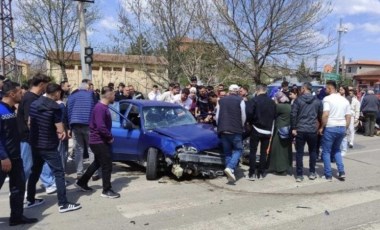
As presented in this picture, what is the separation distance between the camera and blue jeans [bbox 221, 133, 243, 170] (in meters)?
7.34

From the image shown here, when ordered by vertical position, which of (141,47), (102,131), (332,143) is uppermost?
(141,47)

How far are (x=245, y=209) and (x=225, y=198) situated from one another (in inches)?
24.5

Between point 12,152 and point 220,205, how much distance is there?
2948mm

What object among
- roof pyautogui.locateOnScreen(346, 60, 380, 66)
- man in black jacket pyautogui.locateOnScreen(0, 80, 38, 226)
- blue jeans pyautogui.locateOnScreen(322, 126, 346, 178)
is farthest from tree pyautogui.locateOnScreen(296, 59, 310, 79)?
roof pyautogui.locateOnScreen(346, 60, 380, 66)

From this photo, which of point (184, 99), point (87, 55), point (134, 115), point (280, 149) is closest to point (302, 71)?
point (184, 99)

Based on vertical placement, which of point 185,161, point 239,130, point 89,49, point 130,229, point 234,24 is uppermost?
point 234,24

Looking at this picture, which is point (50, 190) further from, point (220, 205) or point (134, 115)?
point (220, 205)

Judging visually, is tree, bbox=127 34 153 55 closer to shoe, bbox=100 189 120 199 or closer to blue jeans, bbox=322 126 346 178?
blue jeans, bbox=322 126 346 178

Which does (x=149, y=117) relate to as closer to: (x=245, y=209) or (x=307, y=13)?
(x=245, y=209)

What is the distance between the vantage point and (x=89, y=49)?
15047mm

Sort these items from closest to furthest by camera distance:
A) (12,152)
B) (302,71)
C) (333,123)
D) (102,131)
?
(12,152)
(102,131)
(333,123)
(302,71)

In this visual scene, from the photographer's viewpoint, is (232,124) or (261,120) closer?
(232,124)

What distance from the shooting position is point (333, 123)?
754cm

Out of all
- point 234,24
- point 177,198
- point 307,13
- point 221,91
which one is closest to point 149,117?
point 177,198
